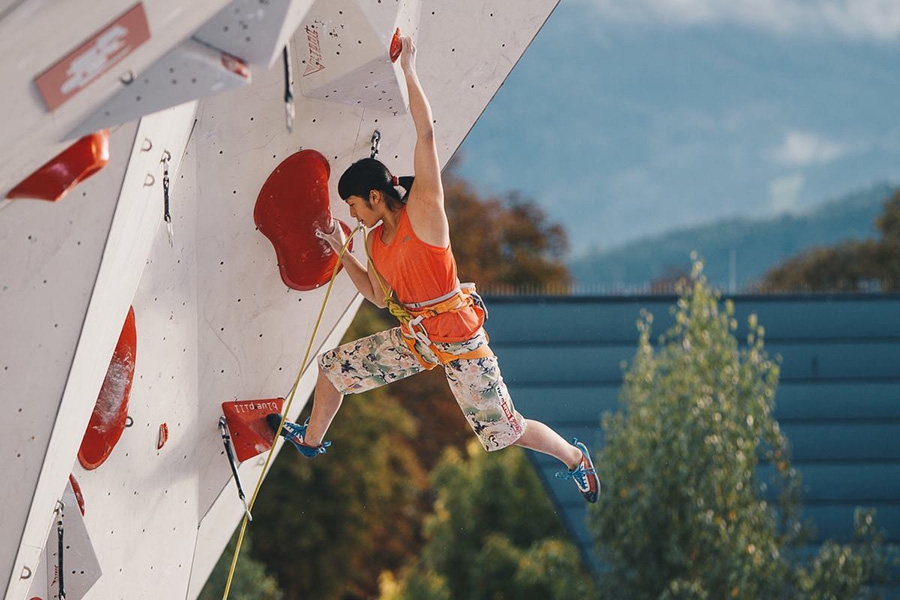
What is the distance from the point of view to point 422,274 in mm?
4230

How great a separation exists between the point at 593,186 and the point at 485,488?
10198cm

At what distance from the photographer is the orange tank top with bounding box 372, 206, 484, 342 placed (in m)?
4.16

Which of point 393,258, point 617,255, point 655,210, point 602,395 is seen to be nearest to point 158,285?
point 393,258

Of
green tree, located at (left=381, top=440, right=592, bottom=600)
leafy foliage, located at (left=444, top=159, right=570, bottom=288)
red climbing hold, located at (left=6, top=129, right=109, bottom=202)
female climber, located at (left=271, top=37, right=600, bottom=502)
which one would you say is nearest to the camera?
red climbing hold, located at (left=6, top=129, right=109, bottom=202)

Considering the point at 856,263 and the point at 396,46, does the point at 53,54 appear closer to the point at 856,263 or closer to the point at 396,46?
the point at 396,46

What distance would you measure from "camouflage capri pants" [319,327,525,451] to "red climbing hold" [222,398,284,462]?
0.42m

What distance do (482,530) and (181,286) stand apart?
1346 cm

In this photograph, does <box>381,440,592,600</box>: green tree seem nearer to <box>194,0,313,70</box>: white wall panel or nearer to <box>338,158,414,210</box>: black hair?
<box>338,158,414,210</box>: black hair

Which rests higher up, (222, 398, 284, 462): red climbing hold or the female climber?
the female climber

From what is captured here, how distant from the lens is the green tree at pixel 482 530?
1661 centimetres

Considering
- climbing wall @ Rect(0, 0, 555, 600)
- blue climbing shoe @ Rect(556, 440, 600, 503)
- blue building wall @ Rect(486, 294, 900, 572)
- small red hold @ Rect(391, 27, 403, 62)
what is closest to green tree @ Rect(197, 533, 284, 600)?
blue building wall @ Rect(486, 294, 900, 572)

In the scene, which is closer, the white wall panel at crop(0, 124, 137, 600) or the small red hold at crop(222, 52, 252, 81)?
the small red hold at crop(222, 52, 252, 81)

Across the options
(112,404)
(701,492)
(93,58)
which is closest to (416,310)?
(112,404)

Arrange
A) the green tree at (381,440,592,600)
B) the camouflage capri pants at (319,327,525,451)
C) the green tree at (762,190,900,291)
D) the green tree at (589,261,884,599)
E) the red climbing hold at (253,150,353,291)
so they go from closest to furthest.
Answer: the camouflage capri pants at (319,327,525,451) < the red climbing hold at (253,150,353,291) < the green tree at (589,261,884,599) < the green tree at (381,440,592,600) < the green tree at (762,190,900,291)
